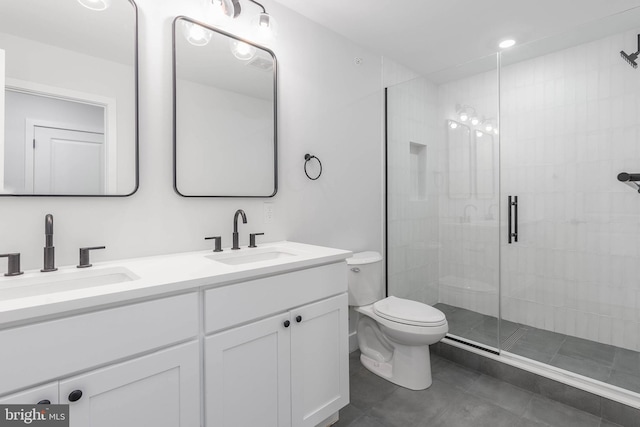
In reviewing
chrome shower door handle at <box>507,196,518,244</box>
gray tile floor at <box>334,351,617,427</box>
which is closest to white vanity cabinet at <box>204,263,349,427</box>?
gray tile floor at <box>334,351,617,427</box>

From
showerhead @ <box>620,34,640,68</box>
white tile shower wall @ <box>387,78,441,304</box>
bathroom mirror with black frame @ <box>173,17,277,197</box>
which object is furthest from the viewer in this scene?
white tile shower wall @ <box>387,78,441,304</box>

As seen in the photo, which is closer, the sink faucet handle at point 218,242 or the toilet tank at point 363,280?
the sink faucet handle at point 218,242

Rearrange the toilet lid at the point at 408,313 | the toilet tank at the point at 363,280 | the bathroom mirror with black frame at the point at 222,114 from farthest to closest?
the toilet tank at the point at 363,280 < the toilet lid at the point at 408,313 < the bathroom mirror with black frame at the point at 222,114

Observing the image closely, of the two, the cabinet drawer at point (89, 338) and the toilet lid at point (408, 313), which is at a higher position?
the cabinet drawer at point (89, 338)

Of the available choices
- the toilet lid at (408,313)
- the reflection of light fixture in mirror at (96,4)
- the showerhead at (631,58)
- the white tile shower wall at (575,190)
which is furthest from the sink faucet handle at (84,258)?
the showerhead at (631,58)

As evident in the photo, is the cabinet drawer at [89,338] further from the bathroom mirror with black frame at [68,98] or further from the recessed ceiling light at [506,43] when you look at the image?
the recessed ceiling light at [506,43]

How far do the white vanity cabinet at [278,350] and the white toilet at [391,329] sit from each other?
1.68ft

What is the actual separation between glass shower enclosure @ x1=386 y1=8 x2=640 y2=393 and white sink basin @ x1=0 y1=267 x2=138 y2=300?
82.4 inches

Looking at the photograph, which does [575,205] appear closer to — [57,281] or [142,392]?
[142,392]

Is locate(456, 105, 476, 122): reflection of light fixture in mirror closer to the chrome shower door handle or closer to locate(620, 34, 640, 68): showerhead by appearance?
the chrome shower door handle

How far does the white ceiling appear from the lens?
1984 millimetres

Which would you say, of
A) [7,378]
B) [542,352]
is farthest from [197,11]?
[542,352]

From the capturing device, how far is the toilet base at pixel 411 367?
1.97m

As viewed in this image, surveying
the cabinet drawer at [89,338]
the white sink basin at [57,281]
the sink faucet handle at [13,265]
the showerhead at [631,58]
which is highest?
the showerhead at [631,58]
